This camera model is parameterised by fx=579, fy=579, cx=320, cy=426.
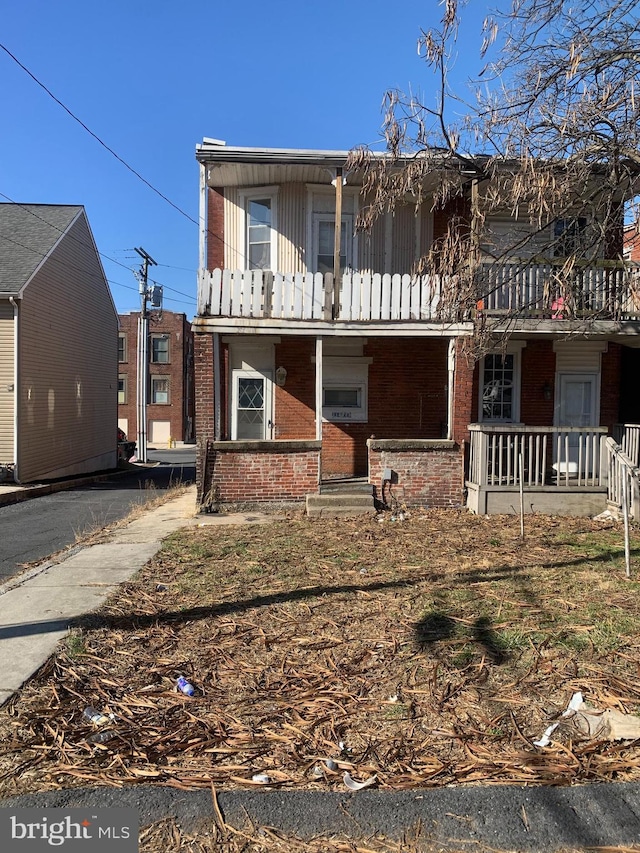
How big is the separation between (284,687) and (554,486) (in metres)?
7.80

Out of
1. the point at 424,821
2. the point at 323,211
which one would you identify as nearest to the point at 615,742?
the point at 424,821

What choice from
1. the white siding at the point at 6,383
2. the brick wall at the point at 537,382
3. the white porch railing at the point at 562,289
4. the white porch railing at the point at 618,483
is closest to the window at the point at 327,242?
the white porch railing at the point at 562,289

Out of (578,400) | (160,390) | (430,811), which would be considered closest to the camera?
(430,811)

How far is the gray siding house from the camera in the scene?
1561cm

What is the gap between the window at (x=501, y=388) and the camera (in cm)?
1219

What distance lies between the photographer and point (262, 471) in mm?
10273

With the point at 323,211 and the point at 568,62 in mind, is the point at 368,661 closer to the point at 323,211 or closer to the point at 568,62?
the point at 568,62

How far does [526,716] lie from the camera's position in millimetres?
3154

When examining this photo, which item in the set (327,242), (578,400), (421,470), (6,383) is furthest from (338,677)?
(6,383)

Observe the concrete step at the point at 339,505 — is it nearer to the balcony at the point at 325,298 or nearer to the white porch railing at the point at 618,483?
the balcony at the point at 325,298

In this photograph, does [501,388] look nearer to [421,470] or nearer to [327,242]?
[421,470]

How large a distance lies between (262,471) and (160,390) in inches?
1509

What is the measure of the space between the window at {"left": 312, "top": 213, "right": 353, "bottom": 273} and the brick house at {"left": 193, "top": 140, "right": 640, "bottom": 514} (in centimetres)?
3

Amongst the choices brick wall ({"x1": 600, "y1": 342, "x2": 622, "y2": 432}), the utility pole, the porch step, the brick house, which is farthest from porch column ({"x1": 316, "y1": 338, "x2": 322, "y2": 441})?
the utility pole
